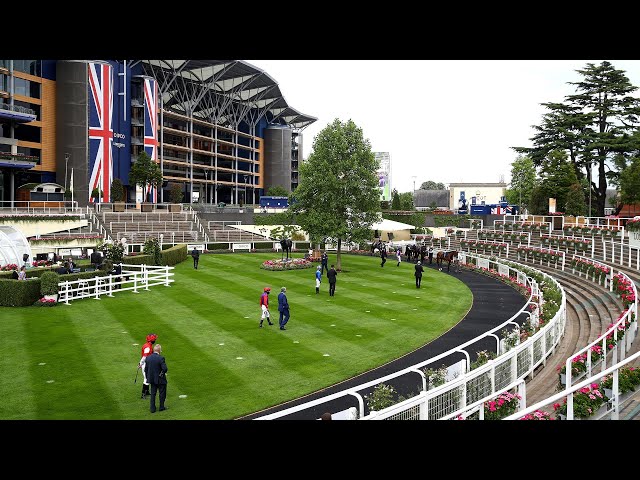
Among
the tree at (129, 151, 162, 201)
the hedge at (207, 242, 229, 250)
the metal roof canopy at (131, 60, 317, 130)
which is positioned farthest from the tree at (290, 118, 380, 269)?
the metal roof canopy at (131, 60, 317, 130)

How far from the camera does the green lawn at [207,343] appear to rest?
12.0 meters

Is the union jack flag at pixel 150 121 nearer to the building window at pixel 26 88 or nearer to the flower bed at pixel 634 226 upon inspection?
the building window at pixel 26 88

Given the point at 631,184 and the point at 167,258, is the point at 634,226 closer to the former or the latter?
the point at 631,184

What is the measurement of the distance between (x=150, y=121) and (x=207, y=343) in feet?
228

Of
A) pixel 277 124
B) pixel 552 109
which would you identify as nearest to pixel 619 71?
pixel 552 109

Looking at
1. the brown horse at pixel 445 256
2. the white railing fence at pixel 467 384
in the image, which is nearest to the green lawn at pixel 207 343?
the white railing fence at pixel 467 384

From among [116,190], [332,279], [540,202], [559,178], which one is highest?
[559,178]

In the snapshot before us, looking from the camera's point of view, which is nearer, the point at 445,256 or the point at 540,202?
the point at 445,256

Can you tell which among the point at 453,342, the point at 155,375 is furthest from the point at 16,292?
the point at 453,342

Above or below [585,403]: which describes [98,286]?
below

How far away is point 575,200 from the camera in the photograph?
5372 centimetres

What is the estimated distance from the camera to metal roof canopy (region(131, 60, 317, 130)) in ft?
293
